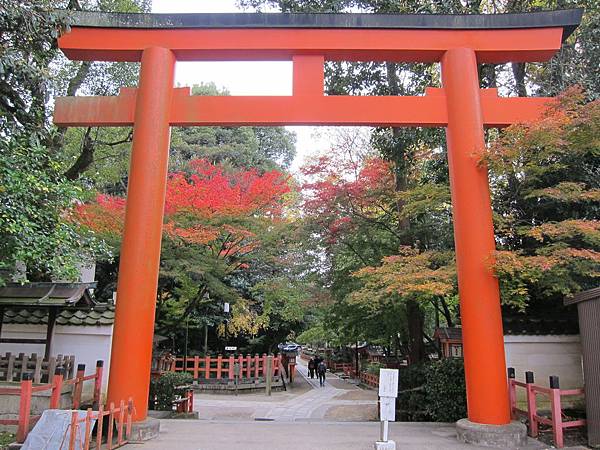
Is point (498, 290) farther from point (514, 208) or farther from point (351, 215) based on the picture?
point (351, 215)

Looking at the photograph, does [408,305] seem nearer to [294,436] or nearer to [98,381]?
[294,436]

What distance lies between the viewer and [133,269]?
303 inches

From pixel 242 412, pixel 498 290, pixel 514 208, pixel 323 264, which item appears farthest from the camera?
pixel 242 412

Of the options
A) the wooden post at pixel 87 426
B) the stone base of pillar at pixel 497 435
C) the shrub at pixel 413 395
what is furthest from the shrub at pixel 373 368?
the wooden post at pixel 87 426

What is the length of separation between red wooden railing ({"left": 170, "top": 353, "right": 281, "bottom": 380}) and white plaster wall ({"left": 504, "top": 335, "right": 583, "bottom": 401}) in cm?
1267

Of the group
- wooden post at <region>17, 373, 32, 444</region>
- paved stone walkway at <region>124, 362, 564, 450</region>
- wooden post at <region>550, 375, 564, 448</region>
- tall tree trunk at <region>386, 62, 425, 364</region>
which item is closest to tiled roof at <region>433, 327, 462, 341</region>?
tall tree trunk at <region>386, 62, 425, 364</region>

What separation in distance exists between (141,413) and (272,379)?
15.0 m

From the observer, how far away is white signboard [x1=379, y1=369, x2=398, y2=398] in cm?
643

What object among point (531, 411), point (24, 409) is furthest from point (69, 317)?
point (531, 411)

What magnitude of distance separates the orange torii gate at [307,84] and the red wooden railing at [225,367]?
46.6ft

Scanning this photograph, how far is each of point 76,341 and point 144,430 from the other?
4872 mm

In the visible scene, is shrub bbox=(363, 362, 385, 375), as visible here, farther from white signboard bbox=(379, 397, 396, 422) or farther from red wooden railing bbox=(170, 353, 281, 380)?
white signboard bbox=(379, 397, 396, 422)

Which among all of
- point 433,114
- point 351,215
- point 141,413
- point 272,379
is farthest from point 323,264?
point 272,379

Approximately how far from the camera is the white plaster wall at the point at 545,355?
1023cm
